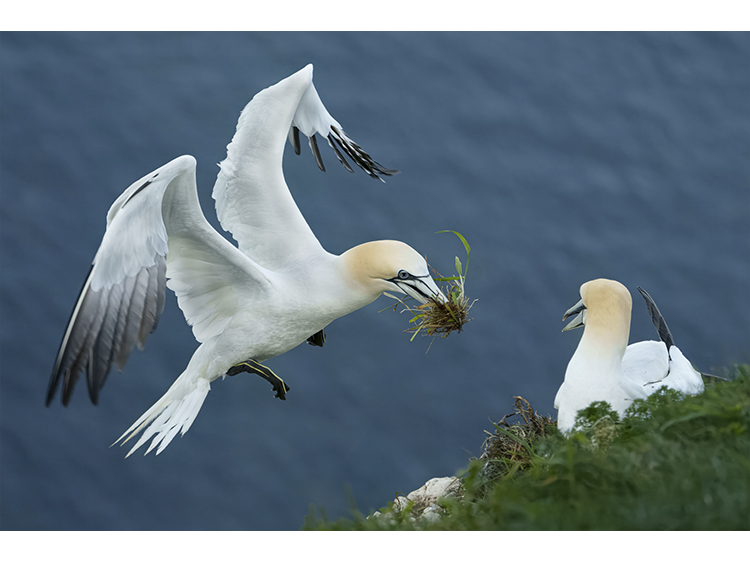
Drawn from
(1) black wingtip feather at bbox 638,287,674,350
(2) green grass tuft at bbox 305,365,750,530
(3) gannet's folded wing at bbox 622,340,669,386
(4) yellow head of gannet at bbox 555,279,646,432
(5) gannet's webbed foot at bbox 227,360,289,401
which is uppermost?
(1) black wingtip feather at bbox 638,287,674,350

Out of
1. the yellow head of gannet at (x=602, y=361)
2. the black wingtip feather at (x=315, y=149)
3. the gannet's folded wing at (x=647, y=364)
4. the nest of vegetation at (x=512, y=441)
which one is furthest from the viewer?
the black wingtip feather at (x=315, y=149)

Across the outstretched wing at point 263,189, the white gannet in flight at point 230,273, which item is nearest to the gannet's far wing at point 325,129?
the white gannet in flight at point 230,273

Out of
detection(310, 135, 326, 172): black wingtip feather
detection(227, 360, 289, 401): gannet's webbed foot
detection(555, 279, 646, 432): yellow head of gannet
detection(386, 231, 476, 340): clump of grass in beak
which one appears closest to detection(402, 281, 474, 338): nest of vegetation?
detection(386, 231, 476, 340): clump of grass in beak

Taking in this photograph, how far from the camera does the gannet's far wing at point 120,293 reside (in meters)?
1.97

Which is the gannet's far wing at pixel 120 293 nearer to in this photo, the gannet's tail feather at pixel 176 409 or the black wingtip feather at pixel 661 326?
the gannet's tail feather at pixel 176 409

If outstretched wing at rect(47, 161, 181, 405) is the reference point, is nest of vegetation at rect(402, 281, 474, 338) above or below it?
above

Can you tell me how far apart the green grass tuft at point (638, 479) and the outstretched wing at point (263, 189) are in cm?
137

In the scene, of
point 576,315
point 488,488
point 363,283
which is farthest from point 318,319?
point 576,315

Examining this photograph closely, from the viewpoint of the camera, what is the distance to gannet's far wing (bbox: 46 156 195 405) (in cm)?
197

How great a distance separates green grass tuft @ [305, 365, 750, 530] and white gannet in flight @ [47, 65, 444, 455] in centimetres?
82

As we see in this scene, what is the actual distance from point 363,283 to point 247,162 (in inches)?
35.7

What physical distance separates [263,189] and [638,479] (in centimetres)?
207

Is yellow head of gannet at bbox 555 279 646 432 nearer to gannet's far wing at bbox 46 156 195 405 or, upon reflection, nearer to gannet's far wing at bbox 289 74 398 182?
gannet's far wing at bbox 289 74 398 182

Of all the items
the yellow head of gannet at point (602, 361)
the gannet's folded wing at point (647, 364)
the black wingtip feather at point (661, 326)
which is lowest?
the yellow head of gannet at point (602, 361)
